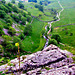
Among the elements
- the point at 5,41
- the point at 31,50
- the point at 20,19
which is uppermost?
the point at 20,19

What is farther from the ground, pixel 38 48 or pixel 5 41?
pixel 5 41

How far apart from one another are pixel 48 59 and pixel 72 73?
11427 mm

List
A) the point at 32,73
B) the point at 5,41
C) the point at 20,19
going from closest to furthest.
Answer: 1. the point at 32,73
2. the point at 5,41
3. the point at 20,19

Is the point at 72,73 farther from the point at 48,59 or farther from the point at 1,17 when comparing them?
the point at 1,17

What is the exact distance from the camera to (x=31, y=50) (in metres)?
72.5

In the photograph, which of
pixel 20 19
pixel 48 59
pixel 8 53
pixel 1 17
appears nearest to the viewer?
pixel 48 59

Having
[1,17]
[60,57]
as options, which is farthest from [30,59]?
[1,17]

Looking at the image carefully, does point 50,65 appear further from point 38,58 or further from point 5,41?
point 5,41

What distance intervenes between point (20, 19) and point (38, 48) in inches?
2425

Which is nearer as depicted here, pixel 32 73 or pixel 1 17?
pixel 32 73

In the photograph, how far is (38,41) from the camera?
87188 millimetres

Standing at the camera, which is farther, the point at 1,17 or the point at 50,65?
the point at 1,17

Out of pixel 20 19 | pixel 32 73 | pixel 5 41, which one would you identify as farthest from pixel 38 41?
pixel 32 73

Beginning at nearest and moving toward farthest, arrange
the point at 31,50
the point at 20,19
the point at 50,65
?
the point at 50,65 → the point at 31,50 → the point at 20,19
